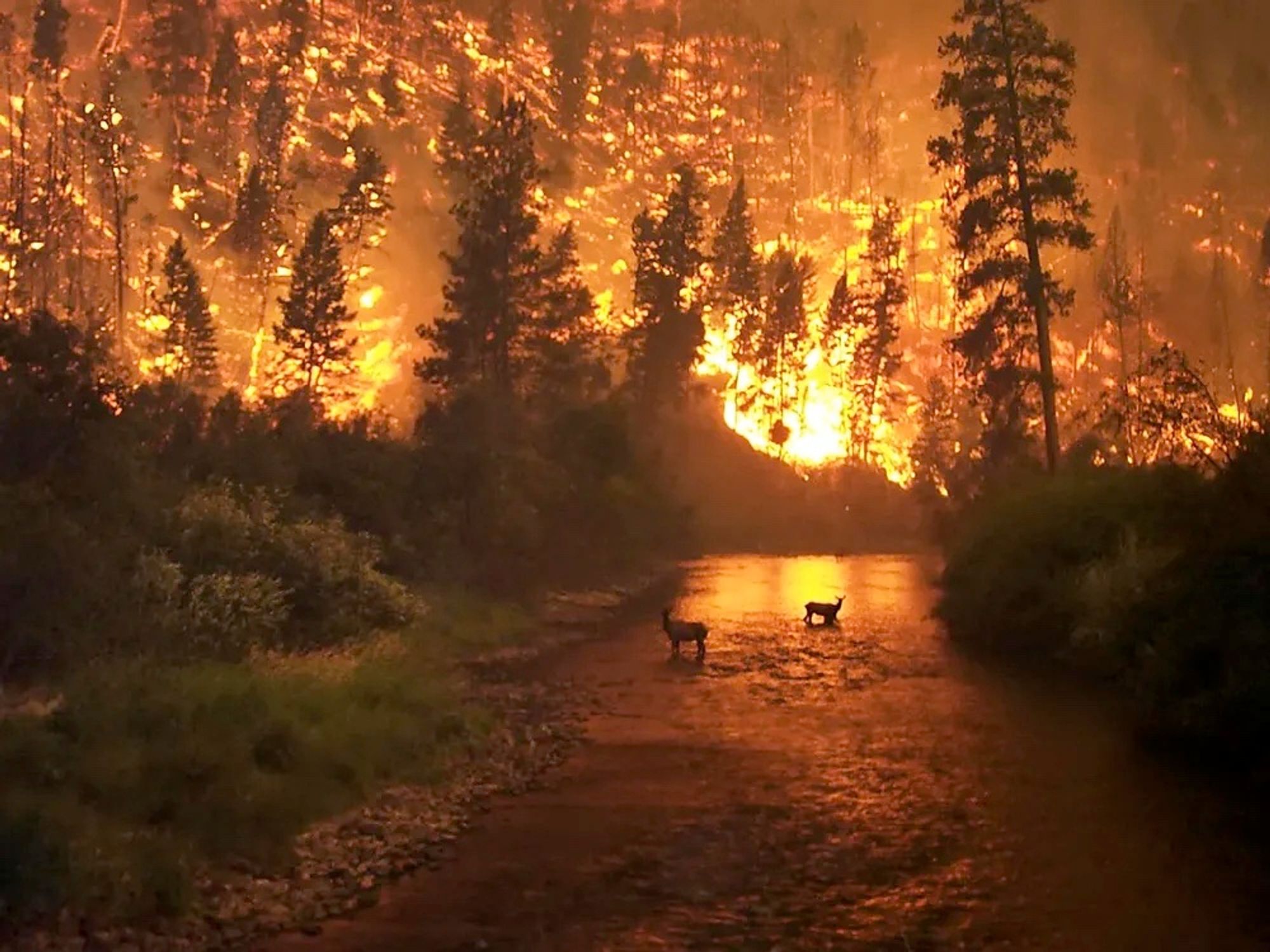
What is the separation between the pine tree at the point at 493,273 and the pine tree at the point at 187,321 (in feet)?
49.6

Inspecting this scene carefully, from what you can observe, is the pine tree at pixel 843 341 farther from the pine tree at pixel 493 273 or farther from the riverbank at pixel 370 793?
the riverbank at pixel 370 793

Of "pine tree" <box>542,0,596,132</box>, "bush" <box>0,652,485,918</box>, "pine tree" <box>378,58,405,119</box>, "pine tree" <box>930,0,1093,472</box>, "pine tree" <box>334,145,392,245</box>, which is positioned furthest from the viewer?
"pine tree" <box>542,0,596,132</box>

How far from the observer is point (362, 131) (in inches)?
3359

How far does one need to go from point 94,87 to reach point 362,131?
1977cm

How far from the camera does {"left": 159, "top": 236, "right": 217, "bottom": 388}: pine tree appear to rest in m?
59.6

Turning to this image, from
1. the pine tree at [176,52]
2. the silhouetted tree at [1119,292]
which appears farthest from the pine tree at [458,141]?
the silhouetted tree at [1119,292]

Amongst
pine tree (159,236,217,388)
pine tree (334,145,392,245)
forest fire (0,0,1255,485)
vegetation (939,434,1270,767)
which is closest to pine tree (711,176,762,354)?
forest fire (0,0,1255,485)

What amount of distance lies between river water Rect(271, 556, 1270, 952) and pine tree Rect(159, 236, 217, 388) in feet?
152

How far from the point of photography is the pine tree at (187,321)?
59.6 meters

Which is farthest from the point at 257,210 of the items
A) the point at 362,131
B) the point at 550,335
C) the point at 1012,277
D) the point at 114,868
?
the point at 114,868

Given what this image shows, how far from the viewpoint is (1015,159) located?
3272 centimetres

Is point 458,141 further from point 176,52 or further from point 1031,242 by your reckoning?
point 1031,242

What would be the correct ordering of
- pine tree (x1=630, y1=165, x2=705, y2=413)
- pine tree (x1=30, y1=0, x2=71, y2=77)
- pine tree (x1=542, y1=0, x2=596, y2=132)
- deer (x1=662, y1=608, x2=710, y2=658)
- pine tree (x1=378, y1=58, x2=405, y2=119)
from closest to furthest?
1. deer (x1=662, y1=608, x2=710, y2=658)
2. pine tree (x1=30, y1=0, x2=71, y2=77)
3. pine tree (x1=630, y1=165, x2=705, y2=413)
4. pine tree (x1=378, y1=58, x2=405, y2=119)
5. pine tree (x1=542, y1=0, x2=596, y2=132)

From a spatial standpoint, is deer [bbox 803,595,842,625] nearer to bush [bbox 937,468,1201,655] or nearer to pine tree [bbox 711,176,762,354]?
bush [bbox 937,468,1201,655]
